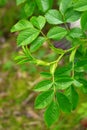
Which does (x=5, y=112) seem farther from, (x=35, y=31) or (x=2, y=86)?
(x=35, y=31)

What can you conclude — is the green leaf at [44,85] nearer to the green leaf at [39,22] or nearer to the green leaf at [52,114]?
the green leaf at [52,114]

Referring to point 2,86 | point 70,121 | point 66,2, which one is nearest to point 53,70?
point 66,2

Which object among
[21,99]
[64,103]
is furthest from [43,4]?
[21,99]

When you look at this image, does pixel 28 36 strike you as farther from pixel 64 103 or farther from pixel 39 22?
pixel 64 103

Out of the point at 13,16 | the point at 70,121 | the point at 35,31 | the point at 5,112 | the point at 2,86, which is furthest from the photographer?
the point at 13,16

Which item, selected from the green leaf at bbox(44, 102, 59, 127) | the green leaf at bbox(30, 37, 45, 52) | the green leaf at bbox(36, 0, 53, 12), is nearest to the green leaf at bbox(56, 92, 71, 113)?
the green leaf at bbox(44, 102, 59, 127)

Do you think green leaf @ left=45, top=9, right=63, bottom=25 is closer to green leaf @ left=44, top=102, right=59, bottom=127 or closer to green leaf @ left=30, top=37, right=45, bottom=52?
green leaf @ left=30, top=37, right=45, bottom=52
